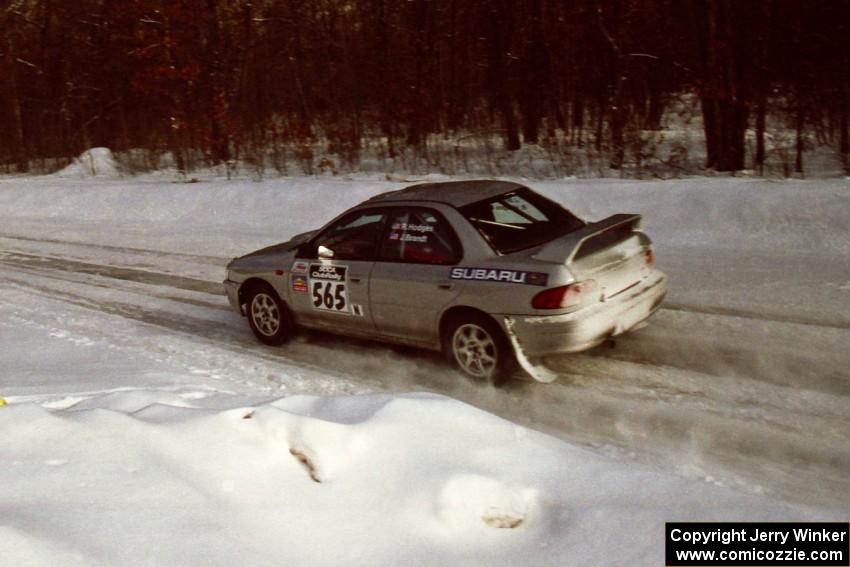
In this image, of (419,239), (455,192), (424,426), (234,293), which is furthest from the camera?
(234,293)

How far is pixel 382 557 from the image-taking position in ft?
10.7

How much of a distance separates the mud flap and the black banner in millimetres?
2624

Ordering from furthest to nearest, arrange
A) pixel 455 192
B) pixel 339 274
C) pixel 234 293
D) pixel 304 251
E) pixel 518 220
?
pixel 234 293 → pixel 304 251 → pixel 339 274 → pixel 455 192 → pixel 518 220

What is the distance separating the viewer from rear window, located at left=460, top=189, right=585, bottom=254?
614 centimetres

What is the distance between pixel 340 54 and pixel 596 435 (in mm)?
21880

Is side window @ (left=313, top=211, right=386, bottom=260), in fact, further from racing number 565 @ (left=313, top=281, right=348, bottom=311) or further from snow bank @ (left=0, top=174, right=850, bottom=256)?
snow bank @ (left=0, top=174, right=850, bottom=256)

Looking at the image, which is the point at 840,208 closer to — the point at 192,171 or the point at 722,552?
the point at 722,552

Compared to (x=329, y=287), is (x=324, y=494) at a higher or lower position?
lower

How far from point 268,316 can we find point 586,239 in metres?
3.43

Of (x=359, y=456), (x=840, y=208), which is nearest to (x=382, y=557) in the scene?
(x=359, y=456)

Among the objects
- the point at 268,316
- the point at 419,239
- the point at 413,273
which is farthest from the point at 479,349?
the point at 268,316

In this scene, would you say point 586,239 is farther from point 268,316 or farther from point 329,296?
point 268,316

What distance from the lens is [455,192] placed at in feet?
21.8

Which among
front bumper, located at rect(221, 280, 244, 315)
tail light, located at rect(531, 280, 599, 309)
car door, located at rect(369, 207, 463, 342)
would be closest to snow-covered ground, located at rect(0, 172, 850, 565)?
front bumper, located at rect(221, 280, 244, 315)
